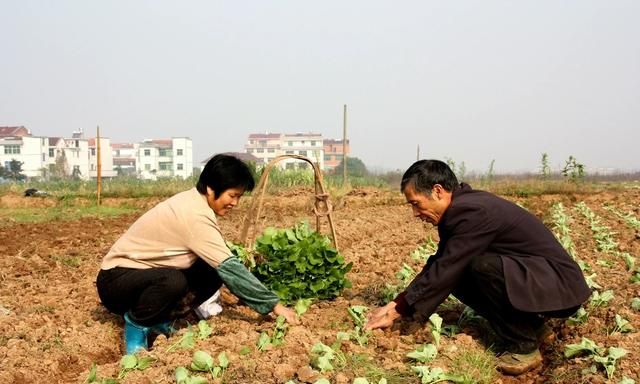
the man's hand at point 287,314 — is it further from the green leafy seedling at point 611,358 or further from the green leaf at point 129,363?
the green leafy seedling at point 611,358

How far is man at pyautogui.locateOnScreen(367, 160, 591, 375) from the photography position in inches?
131

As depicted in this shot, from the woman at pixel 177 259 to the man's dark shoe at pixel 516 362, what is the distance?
1318 mm

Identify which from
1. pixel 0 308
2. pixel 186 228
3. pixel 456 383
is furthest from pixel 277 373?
pixel 0 308

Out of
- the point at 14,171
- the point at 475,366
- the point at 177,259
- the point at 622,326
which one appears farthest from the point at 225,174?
the point at 14,171

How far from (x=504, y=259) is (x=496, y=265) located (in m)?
0.06


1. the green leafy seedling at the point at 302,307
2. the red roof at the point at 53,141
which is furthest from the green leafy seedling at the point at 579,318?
the red roof at the point at 53,141

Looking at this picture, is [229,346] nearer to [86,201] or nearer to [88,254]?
[88,254]

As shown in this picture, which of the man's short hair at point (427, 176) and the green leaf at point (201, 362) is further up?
the man's short hair at point (427, 176)

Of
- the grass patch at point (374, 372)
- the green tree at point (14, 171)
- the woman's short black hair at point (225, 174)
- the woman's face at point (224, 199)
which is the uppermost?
the woman's short black hair at point (225, 174)

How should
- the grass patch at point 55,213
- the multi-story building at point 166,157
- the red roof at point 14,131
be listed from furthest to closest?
the multi-story building at point 166,157, the red roof at point 14,131, the grass patch at point 55,213

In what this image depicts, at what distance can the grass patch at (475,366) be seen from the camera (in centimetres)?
310

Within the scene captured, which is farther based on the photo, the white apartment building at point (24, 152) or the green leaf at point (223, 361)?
the white apartment building at point (24, 152)

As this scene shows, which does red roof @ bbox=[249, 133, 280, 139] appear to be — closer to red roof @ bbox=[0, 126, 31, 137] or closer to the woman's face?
red roof @ bbox=[0, 126, 31, 137]

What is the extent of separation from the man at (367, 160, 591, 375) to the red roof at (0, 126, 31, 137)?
77700mm
